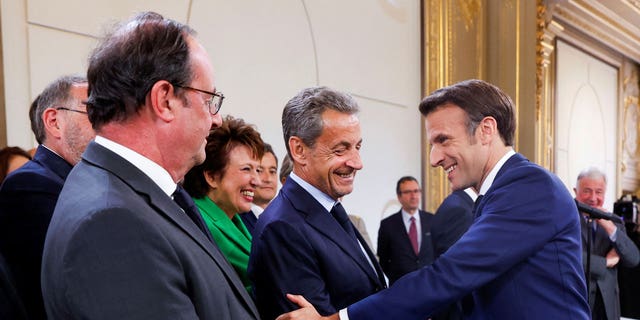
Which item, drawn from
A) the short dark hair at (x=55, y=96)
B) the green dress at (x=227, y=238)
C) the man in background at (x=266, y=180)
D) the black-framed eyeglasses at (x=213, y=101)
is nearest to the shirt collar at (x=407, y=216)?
the man in background at (x=266, y=180)

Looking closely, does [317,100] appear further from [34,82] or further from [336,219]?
[34,82]

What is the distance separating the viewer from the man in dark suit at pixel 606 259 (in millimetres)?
3475

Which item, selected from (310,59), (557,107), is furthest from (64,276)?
(557,107)

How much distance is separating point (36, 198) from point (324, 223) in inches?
30.4

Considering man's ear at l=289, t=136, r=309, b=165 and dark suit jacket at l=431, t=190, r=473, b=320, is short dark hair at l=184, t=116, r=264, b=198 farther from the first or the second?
dark suit jacket at l=431, t=190, r=473, b=320

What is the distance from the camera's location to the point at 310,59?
4594 mm

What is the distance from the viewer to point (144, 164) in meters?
1.06

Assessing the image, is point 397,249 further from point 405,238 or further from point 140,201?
point 140,201

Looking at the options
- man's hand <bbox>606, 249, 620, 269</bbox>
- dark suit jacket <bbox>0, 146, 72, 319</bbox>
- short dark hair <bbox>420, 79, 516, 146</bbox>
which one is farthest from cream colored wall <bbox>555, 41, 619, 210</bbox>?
dark suit jacket <bbox>0, 146, 72, 319</bbox>

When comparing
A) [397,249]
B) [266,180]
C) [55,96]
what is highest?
[55,96]

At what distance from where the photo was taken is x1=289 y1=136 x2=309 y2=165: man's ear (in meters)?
1.73

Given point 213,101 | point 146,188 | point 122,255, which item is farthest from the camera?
point 213,101

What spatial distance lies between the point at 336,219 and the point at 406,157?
13.1ft

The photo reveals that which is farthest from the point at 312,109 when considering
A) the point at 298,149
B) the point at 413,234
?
the point at 413,234
